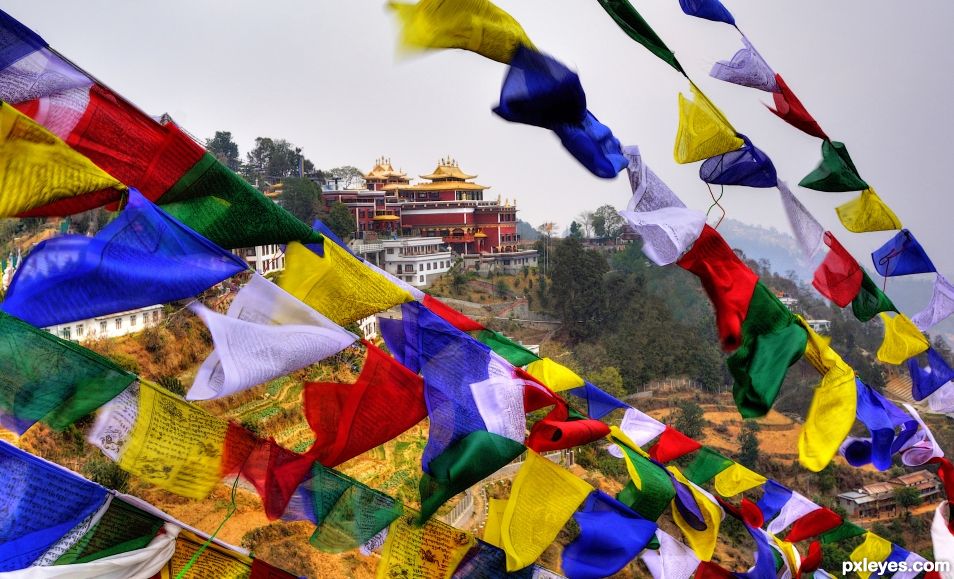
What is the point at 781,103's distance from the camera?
320cm

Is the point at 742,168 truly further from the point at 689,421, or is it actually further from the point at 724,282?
the point at 689,421

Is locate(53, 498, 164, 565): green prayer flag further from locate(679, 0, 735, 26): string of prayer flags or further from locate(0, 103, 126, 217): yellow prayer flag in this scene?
locate(679, 0, 735, 26): string of prayer flags

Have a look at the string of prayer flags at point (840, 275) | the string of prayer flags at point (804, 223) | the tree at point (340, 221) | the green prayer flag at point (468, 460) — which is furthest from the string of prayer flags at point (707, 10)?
the tree at point (340, 221)

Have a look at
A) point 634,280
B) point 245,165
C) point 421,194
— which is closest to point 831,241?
point 634,280

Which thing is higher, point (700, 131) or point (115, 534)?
point (700, 131)

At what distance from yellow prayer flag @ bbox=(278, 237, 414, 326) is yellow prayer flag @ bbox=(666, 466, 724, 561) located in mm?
1820

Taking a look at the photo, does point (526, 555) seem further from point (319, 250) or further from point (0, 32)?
point (0, 32)

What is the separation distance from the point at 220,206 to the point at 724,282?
1.78 metres

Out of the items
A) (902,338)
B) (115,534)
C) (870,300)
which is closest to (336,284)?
(115,534)

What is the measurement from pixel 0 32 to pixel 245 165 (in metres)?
32.8

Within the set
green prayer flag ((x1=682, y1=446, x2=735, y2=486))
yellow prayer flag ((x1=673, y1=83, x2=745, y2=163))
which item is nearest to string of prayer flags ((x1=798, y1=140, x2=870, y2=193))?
yellow prayer flag ((x1=673, y1=83, x2=745, y2=163))

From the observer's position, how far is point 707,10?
8.89 feet

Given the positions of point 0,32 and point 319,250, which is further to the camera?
point 319,250

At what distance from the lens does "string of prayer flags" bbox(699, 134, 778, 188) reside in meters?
3.05
